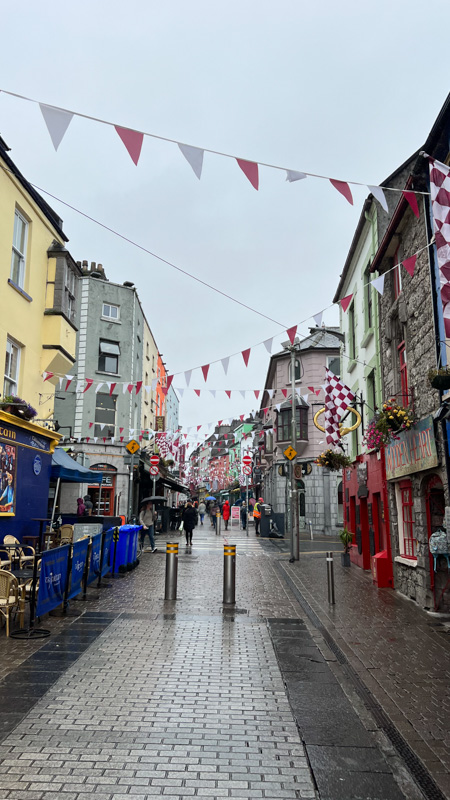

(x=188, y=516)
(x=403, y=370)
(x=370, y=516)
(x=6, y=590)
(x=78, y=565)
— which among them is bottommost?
(x=6, y=590)

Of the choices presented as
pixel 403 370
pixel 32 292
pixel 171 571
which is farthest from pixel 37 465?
pixel 403 370

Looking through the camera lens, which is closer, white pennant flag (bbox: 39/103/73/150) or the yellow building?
white pennant flag (bbox: 39/103/73/150)

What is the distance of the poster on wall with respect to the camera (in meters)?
12.2

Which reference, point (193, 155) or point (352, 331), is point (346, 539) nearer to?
point (352, 331)

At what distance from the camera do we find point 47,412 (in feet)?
52.6

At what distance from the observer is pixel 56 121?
20.0ft

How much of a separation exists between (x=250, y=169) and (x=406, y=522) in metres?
7.97

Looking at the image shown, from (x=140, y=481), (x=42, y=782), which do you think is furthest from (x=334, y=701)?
(x=140, y=481)

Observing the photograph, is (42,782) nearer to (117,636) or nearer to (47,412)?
(117,636)

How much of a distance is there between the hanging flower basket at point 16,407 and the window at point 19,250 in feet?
10.7

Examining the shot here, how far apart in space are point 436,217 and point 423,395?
11.2ft

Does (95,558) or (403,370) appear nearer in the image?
(95,558)

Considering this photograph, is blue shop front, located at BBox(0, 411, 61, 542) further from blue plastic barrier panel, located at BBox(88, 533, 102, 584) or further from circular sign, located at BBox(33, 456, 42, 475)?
blue plastic barrier panel, located at BBox(88, 533, 102, 584)

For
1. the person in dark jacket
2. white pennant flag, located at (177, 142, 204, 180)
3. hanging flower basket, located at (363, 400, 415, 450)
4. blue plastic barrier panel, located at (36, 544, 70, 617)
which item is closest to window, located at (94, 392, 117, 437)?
the person in dark jacket
